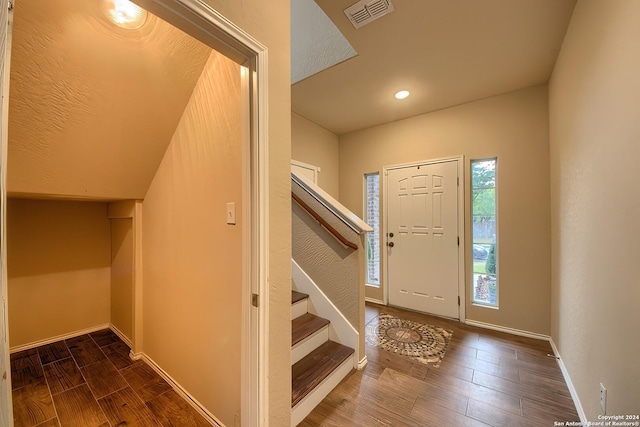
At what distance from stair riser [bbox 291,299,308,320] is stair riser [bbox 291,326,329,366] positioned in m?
0.27

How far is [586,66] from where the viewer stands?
1.47 m

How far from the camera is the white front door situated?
295cm

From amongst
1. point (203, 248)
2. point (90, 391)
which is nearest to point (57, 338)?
point (90, 391)

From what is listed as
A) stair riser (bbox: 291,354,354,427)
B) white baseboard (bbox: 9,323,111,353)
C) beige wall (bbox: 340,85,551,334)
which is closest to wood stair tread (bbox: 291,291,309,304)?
stair riser (bbox: 291,354,354,427)

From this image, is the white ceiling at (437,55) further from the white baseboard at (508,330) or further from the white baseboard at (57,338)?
the white baseboard at (57,338)

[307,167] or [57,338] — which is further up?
[307,167]

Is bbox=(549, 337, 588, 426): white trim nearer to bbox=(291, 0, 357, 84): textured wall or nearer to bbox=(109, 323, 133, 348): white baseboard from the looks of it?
bbox=(291, 0, 357, 84): textured wall

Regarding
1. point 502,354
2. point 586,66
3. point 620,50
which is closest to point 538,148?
point 586,66

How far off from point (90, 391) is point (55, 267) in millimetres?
1461

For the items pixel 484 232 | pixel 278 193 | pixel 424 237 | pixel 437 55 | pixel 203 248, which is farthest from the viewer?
pixel 424 237

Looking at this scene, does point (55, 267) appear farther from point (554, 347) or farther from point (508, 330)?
point (554, 347)

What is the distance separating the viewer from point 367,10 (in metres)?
1.62

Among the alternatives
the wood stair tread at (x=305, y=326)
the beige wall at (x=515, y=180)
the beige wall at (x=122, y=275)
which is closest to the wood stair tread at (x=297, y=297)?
the wood stair tread at (x=305, y=326)

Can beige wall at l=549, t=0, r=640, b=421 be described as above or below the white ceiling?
below
